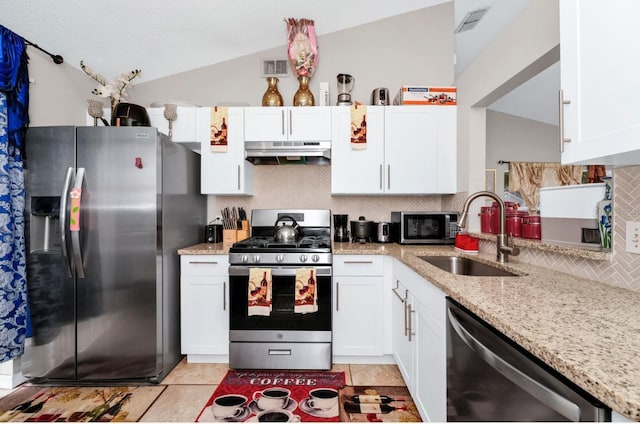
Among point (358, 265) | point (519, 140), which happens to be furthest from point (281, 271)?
point (519, 140)

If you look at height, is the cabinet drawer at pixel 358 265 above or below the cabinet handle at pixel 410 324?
above

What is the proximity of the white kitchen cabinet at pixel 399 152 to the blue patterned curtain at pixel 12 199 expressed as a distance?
2217mm

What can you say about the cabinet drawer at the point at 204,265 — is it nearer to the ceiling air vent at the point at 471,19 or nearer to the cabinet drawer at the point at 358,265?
the cabinet drawer at the point at 358,265

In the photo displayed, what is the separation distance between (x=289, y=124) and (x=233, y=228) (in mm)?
1052

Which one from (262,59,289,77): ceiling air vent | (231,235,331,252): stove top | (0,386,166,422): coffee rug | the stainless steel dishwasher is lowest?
(0,386,166,422): coffee rug

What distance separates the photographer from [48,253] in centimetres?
203

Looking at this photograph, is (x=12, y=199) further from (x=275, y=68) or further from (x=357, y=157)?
(x=357, y=157)

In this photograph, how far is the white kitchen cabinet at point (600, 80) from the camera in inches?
30.5

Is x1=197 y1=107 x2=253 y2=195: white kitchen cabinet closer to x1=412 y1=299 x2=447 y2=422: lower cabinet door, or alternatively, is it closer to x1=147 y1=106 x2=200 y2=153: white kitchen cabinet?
x1=147 y1=106 x2=200 y2=153: white kitchen cabinet

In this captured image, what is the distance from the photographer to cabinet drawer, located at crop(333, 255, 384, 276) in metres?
2.28

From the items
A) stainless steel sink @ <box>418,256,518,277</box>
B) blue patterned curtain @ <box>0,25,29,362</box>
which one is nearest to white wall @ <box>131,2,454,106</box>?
blue patterned curtain @ <box>0,25,29,362</box>

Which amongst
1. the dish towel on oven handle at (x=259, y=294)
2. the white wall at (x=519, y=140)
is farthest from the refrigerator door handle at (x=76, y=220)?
the white wall at (x=519, y=140)

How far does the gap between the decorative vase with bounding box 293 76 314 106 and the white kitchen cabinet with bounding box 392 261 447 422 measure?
1.62m

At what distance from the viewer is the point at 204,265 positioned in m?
2.30
